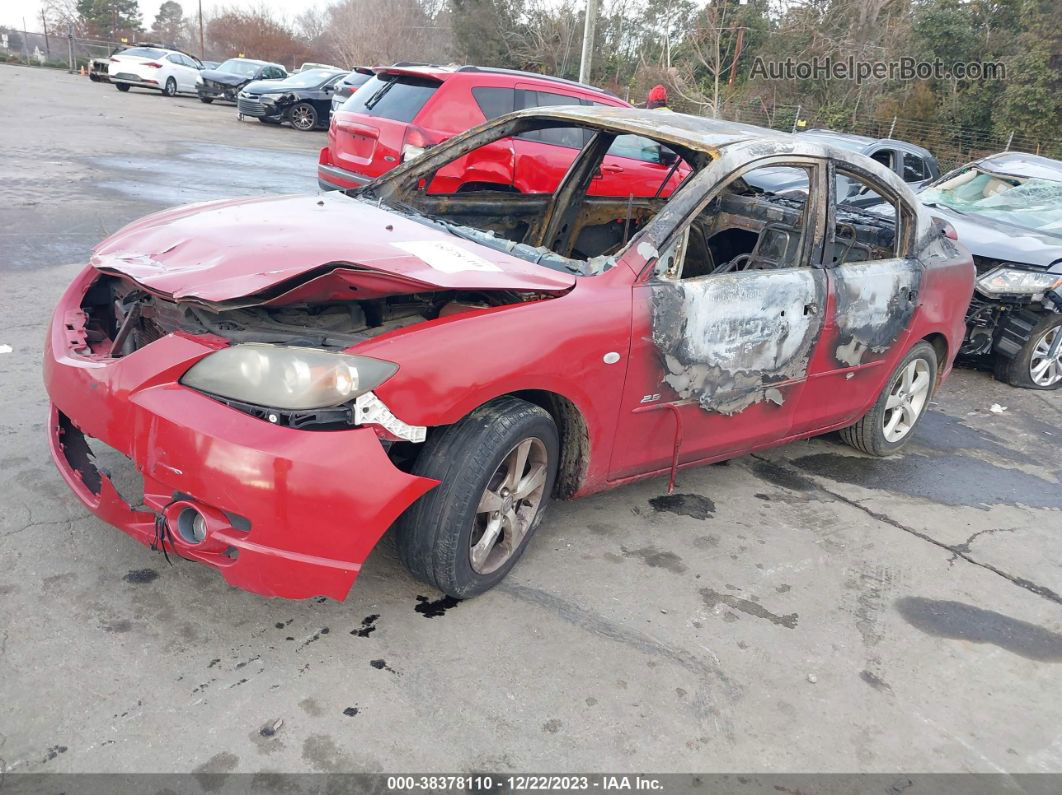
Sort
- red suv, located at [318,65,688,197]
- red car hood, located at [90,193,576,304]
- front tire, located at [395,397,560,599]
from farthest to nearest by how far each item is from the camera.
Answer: red suv, located at [318,65,688,197] < front tire, located at [395,397,560,599] < red car hood, located at [90,193,576,304]

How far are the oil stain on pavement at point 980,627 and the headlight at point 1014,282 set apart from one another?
3823mm

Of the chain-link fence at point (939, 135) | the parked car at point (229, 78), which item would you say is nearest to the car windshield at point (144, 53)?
the parked car at point (229, 78)

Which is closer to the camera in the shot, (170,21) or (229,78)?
(229,78)

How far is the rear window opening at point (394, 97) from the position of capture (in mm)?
8225

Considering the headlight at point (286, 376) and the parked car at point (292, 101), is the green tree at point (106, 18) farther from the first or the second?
the headlight at point (286, 376)

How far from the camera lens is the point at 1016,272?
6.67m

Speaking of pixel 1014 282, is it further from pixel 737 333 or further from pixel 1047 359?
pixel 737 333

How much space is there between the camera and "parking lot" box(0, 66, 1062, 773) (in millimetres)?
2498

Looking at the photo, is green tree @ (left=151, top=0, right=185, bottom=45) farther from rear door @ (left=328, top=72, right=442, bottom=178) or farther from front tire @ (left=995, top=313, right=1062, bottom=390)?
front tire @ (left=995, top=313, right=1062, bottom=390)

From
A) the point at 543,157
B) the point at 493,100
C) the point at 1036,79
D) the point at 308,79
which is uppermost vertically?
the point at 1036,79

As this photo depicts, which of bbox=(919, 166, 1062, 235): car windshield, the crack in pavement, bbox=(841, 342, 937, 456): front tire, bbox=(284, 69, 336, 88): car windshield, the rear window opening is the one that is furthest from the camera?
bbox=(284, 69, 336, 88): car windshield

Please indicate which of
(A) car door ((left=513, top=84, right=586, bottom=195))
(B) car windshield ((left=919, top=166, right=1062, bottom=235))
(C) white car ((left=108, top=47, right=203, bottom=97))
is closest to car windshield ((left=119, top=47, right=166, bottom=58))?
(C) white car ((left=108, top=47, right=203, bottom=97))

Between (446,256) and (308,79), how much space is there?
1941cm

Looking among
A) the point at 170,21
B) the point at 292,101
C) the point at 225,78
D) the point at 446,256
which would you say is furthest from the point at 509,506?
the point at 170,21
